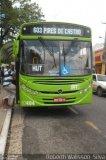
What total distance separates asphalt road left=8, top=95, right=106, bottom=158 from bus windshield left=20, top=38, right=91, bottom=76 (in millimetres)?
1640

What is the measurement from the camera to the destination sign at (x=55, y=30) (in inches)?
515

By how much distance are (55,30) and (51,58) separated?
1079 millimetres

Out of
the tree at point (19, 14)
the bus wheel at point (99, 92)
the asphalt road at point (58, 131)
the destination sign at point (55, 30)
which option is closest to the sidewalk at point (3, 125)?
the asphalt road at point (58, 131)

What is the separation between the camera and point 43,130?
1043 centimetres

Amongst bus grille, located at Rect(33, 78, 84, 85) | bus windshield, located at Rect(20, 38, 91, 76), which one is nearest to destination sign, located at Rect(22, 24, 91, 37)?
bus windshield, located at Rect(20, 38, 91, 76)

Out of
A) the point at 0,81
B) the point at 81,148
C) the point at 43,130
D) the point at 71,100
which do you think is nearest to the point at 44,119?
the point at 71,100

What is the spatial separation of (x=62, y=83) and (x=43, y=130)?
2785 mm

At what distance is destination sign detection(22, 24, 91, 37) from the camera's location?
42.9 feet

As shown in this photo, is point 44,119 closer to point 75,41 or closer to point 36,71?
point 36,71

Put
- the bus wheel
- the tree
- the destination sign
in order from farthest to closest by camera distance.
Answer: the tree
the bus wheel
the destination sign

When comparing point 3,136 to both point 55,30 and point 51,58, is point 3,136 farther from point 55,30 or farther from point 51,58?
point 55,30

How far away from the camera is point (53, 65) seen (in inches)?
508

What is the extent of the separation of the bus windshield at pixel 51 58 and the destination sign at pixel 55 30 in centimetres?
30

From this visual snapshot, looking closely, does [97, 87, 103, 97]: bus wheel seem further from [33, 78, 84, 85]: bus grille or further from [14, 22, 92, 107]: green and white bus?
[33, 78, 84, 85]: bus grille
